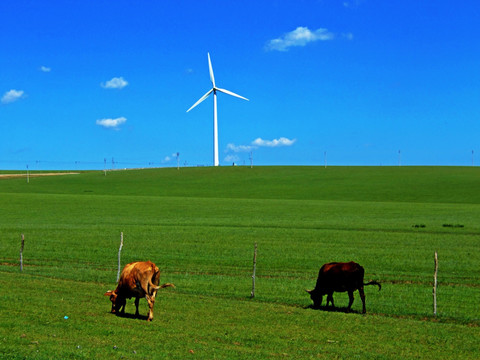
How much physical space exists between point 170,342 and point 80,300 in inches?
232

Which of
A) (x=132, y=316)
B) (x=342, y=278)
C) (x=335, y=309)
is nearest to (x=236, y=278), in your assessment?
(x=335, y=309)

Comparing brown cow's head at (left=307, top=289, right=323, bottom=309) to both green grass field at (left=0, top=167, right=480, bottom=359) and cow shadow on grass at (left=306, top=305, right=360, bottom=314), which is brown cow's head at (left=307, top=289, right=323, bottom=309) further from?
green grass field at (left=0, top=167, right=480, bottom=359)

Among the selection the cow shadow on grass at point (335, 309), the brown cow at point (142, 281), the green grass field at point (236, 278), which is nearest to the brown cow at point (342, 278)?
the cow shadow on grass at point (335, 309)

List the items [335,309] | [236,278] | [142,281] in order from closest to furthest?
[142,281] < [335,309] < [236,278]

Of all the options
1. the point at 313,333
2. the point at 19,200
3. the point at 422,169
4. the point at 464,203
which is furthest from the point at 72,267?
the point at 422,169

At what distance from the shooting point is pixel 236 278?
2494 centimetres

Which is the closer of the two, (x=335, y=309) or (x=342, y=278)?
(x=342, y=278)

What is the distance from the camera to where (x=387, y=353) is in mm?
12516

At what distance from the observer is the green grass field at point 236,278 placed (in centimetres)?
1263

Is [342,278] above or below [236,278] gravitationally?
above

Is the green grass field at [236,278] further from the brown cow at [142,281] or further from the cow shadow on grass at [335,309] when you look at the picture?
the brown cow at [142,281]

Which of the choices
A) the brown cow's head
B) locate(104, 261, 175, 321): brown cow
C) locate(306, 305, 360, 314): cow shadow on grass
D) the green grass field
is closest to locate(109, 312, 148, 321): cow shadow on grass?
the green grass field

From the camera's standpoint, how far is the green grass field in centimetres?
1263

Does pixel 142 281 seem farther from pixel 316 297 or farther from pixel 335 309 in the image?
Answer: pixel 335 309
